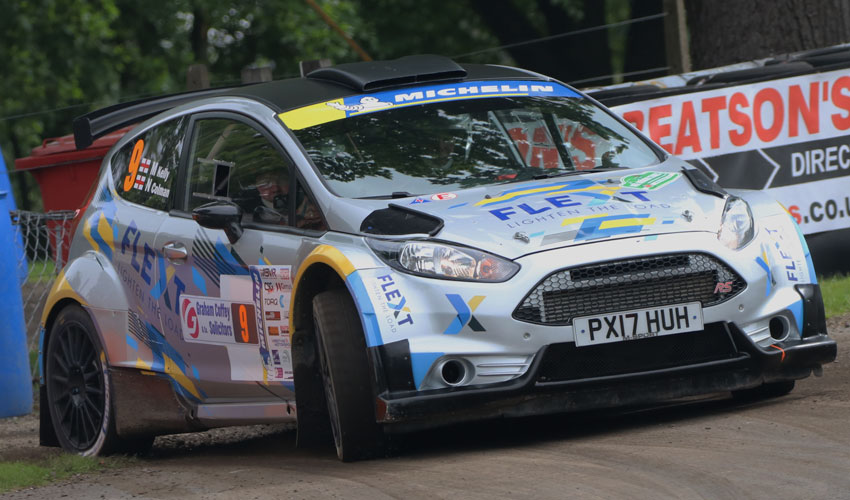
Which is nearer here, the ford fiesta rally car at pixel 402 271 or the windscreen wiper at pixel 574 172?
the ford fiesta rally car at pixel 402 271

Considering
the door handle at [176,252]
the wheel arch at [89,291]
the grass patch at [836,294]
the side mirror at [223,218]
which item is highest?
the side mirror at [223,218]

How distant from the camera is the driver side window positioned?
643cm

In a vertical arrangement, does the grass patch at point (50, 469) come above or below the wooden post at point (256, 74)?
below

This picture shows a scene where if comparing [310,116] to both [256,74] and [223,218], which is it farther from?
[256,74]

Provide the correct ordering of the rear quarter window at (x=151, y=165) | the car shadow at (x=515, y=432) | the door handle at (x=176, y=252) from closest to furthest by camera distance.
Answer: the car shadow at (x=515, y=432) → the door handle at (x=176, y=252) → the rear quarter window at (x=151, y=165)

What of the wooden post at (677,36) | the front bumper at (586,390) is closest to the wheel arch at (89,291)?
the front bumper at (586,390)

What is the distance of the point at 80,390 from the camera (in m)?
7.63

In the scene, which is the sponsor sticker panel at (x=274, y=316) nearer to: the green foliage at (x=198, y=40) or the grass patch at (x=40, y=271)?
the grass patch at (x=40, y=271)

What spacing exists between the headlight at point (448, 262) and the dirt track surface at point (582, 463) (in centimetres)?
70

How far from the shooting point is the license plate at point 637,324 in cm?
550

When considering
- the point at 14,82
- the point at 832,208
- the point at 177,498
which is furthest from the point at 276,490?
the point at 14,82

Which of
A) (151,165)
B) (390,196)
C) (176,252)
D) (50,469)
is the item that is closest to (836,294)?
(390,196)

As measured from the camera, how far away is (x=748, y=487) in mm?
4562

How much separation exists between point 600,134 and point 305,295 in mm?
1801
